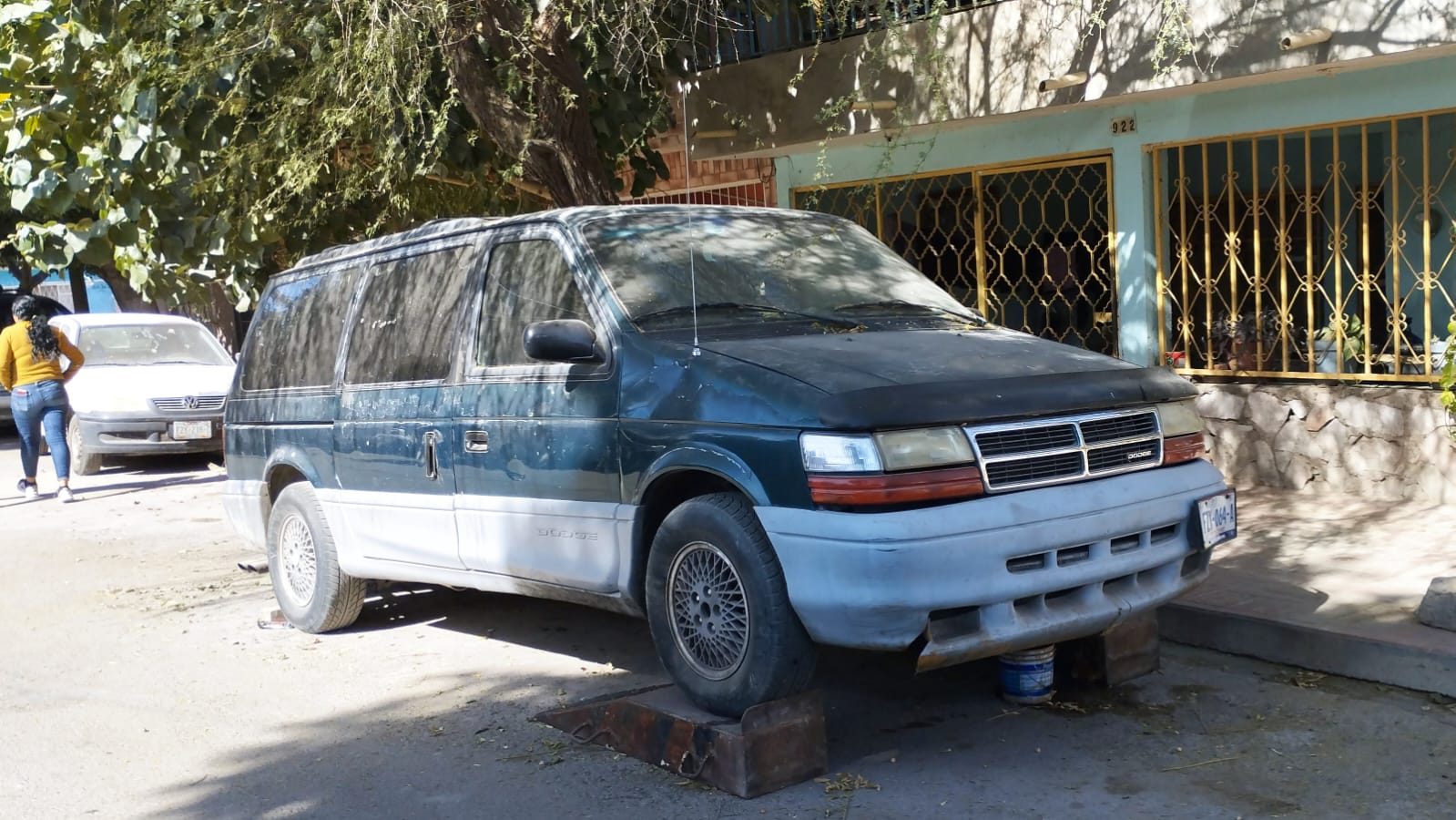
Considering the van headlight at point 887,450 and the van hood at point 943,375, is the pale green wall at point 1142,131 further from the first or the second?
the van headlight at point 887,450

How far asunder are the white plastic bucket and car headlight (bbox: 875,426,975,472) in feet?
3.89

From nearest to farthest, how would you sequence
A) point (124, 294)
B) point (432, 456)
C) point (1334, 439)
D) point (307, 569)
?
point (432, 456) → point (307, 569) → point (1334, 439) → point (124, 294)

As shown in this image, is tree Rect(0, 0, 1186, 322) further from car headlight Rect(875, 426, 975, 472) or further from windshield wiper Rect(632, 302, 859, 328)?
car headlight Rect(875, 426, 975, 472)

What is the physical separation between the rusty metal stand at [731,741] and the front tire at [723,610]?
0.07 metres

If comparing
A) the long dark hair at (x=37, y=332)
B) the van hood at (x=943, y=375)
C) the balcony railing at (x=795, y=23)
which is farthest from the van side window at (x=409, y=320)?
the long dark hair at (x=37, y=332)

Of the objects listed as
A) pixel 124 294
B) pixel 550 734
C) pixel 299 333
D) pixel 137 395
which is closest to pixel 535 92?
pixel 299 333

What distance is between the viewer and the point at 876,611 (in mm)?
4348

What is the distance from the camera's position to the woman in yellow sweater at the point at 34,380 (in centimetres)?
1317

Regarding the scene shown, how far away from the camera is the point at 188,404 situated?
1484 centimetres

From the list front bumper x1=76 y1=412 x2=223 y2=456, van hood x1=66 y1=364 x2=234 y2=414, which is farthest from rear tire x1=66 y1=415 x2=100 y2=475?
van hood x1=66 y1=364 x2=234 y2=414

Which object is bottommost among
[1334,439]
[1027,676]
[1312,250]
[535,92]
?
[1027,676]

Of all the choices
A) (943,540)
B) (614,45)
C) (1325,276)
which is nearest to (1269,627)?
(943,540)

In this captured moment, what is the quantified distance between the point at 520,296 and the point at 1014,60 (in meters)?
5.54

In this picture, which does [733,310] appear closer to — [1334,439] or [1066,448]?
[1066,448]
